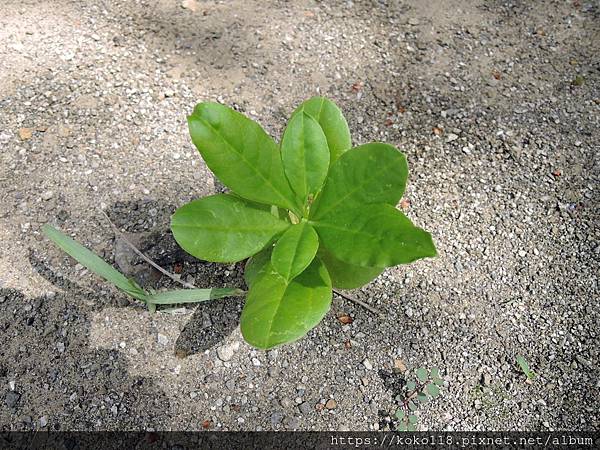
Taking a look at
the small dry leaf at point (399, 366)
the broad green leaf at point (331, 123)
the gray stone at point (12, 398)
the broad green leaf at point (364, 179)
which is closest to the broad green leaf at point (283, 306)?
the broad green leaf at point (364, 179)

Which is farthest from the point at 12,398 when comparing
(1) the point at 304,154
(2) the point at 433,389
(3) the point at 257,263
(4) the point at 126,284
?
(2) the point at 433,389

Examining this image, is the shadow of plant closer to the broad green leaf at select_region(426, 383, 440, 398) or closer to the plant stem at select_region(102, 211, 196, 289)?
the plant stem at select_region(102, 211, 196, 289)

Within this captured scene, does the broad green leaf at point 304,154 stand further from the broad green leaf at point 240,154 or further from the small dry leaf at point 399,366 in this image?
the small dry leaf at point 399,366

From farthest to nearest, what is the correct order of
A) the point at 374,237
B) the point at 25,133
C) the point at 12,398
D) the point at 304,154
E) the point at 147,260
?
the point at 25,133, the point at 147,260, the point at 12,398, the point at 304,154, the point at 374,237

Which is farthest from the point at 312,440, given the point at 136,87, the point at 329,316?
the point at 136,87

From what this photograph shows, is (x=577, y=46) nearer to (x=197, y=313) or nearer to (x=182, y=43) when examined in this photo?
(x=182, y=43)

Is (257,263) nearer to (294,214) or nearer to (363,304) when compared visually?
(294,214)

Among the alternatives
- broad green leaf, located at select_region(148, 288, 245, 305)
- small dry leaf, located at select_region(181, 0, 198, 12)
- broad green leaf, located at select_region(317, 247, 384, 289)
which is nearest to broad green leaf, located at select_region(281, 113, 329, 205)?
broad green leaf, located at select_region(317, 247, 384, 289)

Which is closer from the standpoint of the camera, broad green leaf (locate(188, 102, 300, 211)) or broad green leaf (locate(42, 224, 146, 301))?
A: broad green leaf (locate(188, 102, 300, 211))
